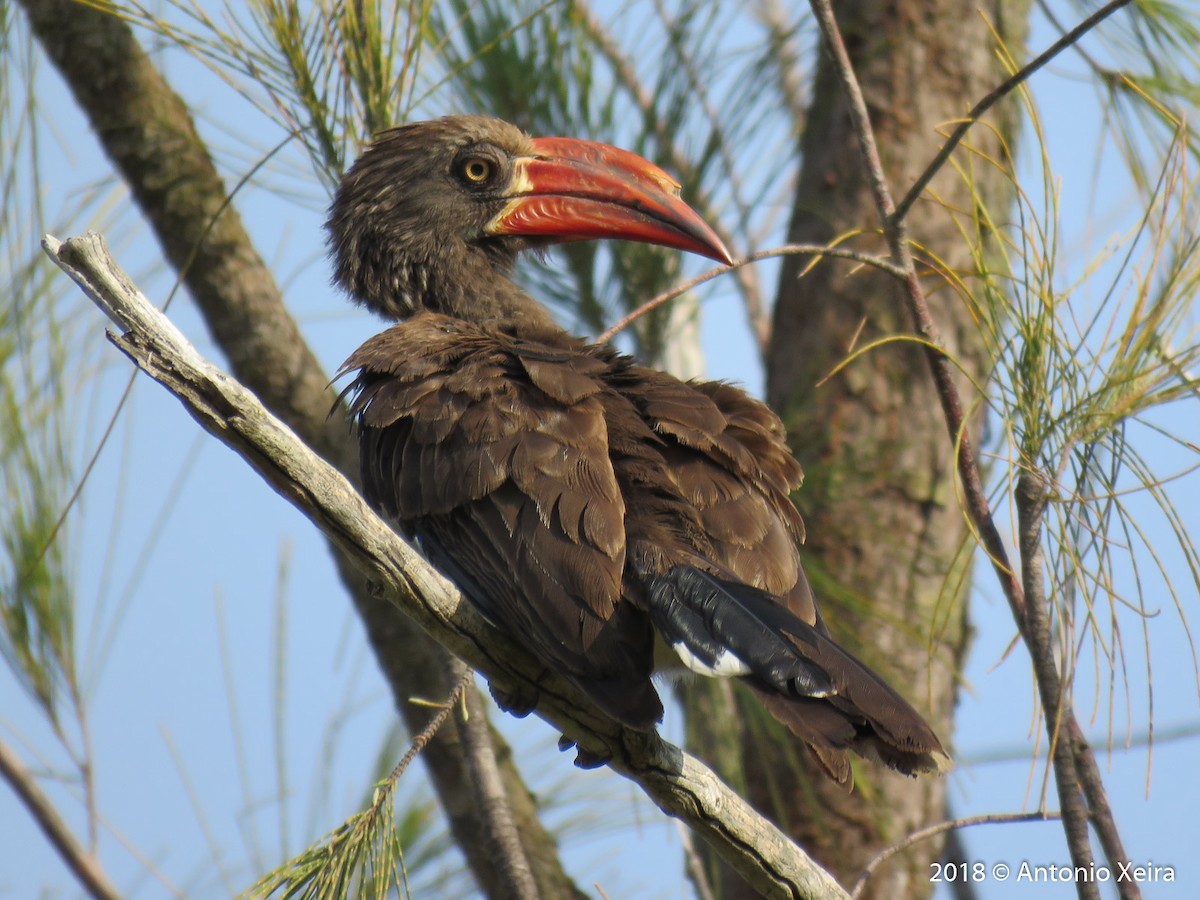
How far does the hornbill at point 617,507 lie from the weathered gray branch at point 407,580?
0.32 feet

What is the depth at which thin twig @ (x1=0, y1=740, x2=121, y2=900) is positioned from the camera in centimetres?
A: 365

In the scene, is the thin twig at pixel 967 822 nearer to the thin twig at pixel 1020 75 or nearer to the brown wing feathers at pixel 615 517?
the brown wing feathers at pixel 615 517

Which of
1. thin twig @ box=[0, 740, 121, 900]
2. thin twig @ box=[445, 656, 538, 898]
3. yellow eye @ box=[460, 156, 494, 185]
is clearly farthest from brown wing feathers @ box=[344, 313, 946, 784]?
thin twig @ box=[0, 740, 121, 900]

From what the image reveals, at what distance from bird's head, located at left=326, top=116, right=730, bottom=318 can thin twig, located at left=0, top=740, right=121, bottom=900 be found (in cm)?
158

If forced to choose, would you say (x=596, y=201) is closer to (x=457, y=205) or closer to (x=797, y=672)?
(x=457, y=205)

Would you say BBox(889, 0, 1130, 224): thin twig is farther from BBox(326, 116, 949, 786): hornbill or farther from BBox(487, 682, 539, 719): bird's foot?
BBox(487, 682, 539, 719): bird's foot

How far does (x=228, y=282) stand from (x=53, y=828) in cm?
156

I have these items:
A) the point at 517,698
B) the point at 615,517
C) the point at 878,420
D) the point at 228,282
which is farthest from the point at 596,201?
the point at 517,698

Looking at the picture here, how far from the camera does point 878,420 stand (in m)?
4.73

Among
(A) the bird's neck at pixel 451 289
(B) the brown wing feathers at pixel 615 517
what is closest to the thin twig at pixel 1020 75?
(B) the brown wing feathers at pixel 615 517

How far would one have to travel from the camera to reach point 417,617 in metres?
2.24

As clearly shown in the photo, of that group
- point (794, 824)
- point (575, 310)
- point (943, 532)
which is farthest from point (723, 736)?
point (575, 310)

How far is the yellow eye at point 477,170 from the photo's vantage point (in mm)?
3975

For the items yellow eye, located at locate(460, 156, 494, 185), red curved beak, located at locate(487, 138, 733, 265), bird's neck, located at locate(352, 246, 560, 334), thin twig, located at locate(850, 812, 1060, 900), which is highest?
yellow eye, located at locate(460, 156, 494, 185)
